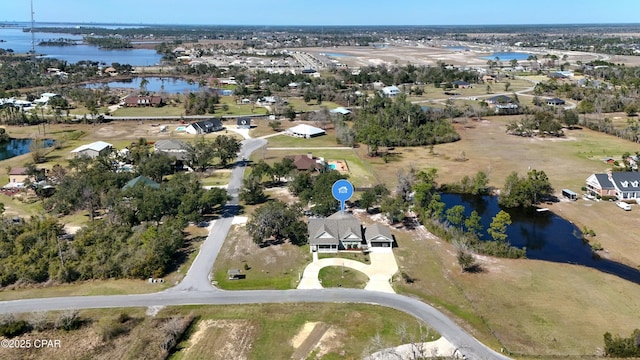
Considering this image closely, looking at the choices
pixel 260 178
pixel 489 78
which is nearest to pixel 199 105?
pixel 260 178

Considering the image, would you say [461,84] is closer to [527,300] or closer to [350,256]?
[350,256]

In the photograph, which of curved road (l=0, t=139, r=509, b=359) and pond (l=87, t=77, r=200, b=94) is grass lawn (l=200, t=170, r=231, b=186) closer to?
curved road (l=0, t=139, r=509, b=359)

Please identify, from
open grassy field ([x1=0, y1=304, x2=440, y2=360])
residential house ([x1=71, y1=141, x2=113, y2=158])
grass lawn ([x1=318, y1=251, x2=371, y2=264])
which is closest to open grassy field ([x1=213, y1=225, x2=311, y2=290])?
grass lawn ([x1=318, y1=251, x2=371, y2=264])

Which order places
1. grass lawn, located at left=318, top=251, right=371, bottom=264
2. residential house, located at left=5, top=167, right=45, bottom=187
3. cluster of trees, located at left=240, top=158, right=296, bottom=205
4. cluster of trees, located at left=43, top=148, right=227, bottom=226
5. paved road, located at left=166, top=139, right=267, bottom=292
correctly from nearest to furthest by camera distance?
1. paved road, located at left=166, top=139, right=267, bottom=292
2. grass lawn, located at left=318, top=251, right=371, bottom=264
3. cluster of trees, located at left=43, top=148, right=227, bottom=226
4. cluster of trees, located at left=240, top=158, right=296, bottom=205
5. residential house, located at left=5, top=167, right=45, bottom=187

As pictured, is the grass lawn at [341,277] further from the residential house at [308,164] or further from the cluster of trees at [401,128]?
the cluster of trees at [401,128]

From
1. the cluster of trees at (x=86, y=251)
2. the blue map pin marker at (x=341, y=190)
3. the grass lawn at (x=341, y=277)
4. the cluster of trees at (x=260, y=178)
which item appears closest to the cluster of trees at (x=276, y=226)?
the blue map pin marker at (x=341, y=190)

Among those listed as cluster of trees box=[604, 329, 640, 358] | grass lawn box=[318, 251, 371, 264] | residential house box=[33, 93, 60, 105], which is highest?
residential house box=[33, 93, 60, 105]

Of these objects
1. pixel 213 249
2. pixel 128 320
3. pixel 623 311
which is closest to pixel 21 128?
pixel 213 249
